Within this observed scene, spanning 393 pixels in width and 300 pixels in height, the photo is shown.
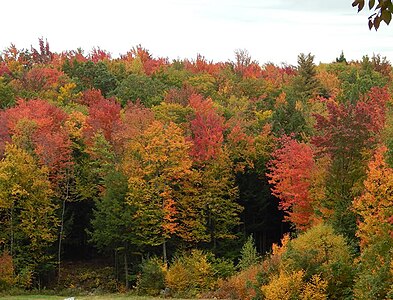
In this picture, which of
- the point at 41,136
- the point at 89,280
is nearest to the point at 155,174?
the point at 41,136

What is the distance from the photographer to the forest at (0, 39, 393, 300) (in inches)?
1182

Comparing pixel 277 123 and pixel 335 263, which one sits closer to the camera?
pixel 335 263

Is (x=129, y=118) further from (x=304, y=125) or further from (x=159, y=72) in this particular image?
(x=159, y=72)

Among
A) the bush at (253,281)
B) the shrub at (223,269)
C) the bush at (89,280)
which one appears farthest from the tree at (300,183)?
the bush at (89,280)

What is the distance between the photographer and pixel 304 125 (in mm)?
52469

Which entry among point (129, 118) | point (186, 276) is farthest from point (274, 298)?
point (129, 118)

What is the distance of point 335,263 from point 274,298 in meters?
3.40

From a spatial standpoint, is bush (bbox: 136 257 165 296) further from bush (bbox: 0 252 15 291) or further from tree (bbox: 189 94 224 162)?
tree (bbox: 189 94 224 162)

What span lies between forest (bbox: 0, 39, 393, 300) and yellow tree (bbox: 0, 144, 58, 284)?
11 cm

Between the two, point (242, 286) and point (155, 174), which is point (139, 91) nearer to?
point (155, 174)

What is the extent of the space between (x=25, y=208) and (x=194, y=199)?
11589 mm

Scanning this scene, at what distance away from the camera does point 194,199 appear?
43812 mm

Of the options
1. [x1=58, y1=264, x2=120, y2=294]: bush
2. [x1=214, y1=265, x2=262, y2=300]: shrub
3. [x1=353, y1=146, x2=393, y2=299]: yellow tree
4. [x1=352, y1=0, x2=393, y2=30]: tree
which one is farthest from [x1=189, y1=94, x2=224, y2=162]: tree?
[x1=352, y1=0, x2=393, y2=30]: tree

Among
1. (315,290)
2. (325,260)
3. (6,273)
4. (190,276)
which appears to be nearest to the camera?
(315,290)
